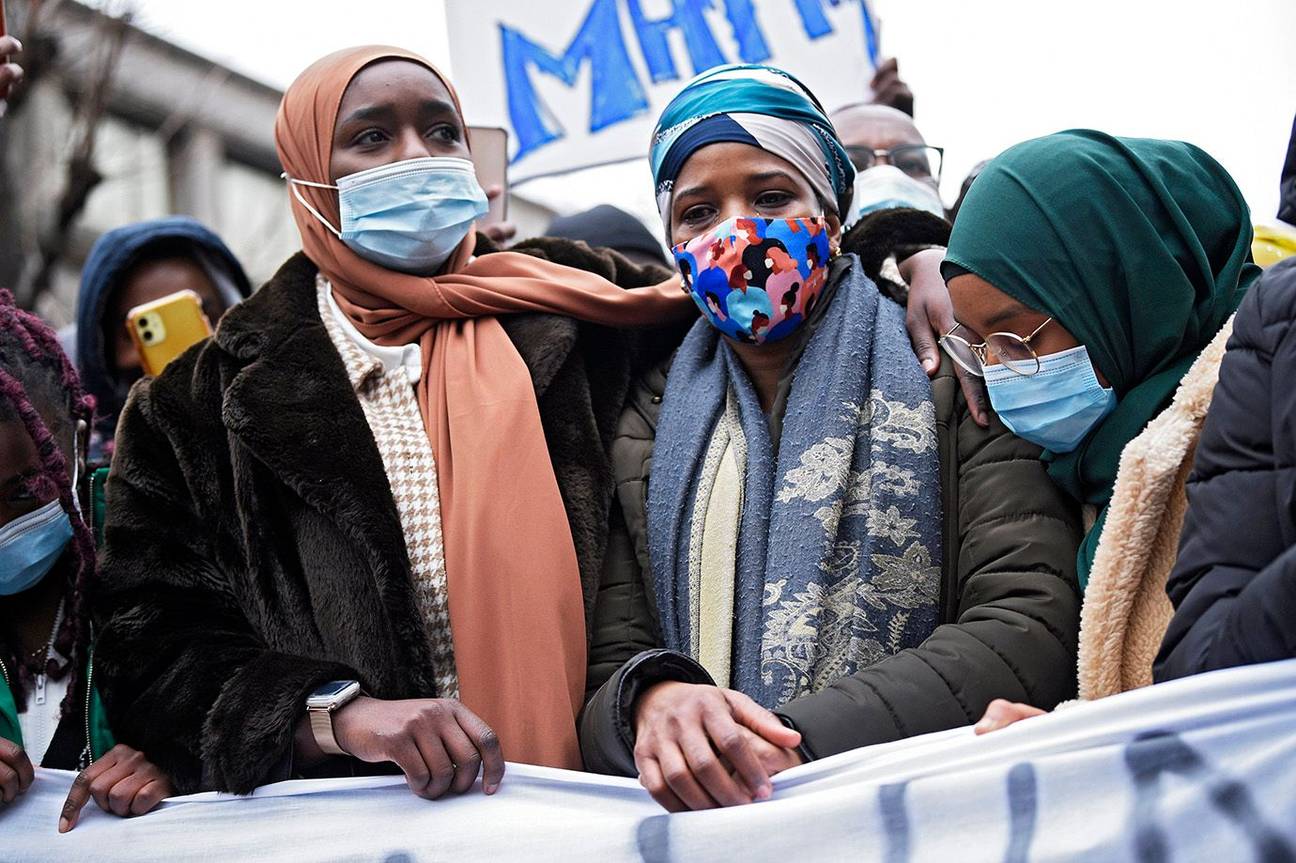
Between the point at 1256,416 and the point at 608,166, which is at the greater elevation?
the point at 608,166

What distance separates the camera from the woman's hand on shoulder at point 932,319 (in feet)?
9.17

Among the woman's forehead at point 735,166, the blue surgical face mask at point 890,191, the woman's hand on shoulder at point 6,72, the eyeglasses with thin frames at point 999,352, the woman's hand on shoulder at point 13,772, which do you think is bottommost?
the woman's hand on shoulder at point 13,772

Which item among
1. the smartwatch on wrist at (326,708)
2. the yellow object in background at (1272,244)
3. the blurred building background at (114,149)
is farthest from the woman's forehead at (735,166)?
the blurred building background at (114,149)

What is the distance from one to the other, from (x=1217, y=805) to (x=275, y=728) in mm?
1608

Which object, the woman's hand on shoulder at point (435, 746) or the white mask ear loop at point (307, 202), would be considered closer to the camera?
the woman's hand on shoulder at point (435, 746)

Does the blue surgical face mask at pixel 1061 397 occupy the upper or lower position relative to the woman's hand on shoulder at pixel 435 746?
upper

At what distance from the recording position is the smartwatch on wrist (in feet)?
8.70

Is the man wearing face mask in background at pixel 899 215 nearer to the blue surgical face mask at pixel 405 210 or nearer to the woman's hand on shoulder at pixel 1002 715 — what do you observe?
the woman's hand on shoulder at pixel 1002 715

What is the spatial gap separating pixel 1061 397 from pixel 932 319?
461 millimetres

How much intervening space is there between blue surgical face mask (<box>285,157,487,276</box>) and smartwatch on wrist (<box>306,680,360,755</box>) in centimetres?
110

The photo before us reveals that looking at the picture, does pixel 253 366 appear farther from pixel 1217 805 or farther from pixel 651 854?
pixel 1217 805

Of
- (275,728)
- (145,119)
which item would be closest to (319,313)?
(275,728)

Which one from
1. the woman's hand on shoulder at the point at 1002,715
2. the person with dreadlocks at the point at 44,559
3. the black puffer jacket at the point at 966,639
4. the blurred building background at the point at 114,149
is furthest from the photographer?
the blurred building background at the point at 114,149

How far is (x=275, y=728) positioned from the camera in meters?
2.65
